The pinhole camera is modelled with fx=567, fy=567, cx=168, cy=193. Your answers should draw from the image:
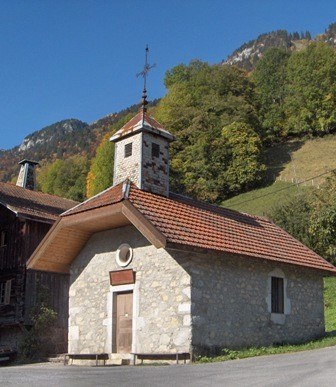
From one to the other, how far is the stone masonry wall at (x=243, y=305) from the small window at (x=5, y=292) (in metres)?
11.6

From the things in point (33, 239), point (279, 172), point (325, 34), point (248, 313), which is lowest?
point (248, 313)

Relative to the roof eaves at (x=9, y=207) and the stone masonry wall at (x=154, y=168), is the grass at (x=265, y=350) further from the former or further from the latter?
the roof eaves at (x=9, y=207)

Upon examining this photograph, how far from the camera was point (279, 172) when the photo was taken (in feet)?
196

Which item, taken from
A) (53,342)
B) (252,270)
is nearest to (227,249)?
(252,270)

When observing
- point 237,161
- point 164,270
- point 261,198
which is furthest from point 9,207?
point 237,161

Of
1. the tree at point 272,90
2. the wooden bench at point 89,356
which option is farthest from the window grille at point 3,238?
the tree at point 272,90

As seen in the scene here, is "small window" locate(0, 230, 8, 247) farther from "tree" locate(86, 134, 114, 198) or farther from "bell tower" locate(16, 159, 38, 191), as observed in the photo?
"tree" locate(86, 134, 114, 198)

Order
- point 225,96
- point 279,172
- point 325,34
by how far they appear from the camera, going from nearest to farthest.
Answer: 1. point 279,172
2. point 225,96
3. point 325,34

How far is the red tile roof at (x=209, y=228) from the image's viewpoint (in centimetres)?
1497

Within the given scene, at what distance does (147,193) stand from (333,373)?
833 cm

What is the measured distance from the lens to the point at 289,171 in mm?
59469

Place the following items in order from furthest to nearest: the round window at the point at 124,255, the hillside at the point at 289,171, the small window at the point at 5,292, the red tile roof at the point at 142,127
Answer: the hillside at the point at 289,171
the small window at the point at 5,292
the red tile roof at the point at 142,127
the round window at the point at 124,255

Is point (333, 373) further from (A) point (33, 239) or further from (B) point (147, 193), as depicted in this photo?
(A) point (33, 239)

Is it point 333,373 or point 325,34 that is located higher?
point 325,34
